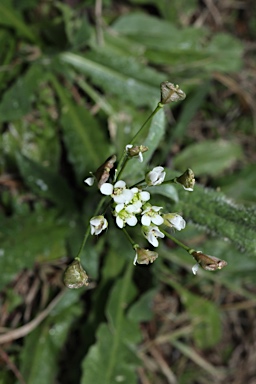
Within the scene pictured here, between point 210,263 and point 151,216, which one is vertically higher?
point 151,216

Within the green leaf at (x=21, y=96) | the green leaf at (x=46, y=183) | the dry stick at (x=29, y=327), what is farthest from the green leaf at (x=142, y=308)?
the green leaf at (x=21, y=96)

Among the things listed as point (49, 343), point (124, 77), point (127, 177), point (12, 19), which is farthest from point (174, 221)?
point (12, 19)

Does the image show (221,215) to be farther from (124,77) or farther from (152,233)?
(124,77)

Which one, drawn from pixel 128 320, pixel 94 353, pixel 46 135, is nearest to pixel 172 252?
pixel 128 320

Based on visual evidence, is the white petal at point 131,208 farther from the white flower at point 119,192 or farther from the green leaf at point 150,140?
the green leaf at point 150,140

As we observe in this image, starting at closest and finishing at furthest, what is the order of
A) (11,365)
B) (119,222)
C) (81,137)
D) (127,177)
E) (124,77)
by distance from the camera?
(119,222) < (127,177) < (11,365) < (81,137) < (124,77)
